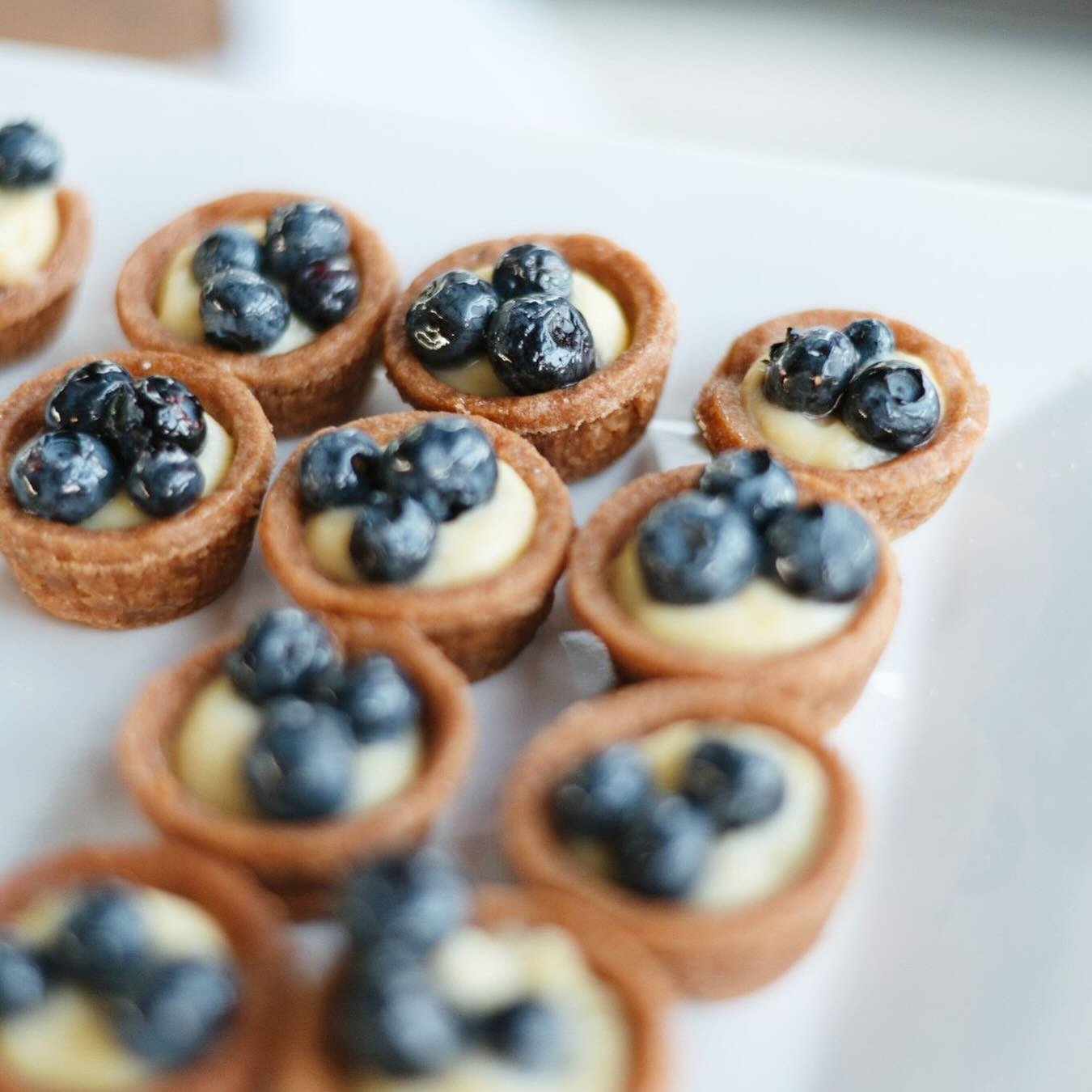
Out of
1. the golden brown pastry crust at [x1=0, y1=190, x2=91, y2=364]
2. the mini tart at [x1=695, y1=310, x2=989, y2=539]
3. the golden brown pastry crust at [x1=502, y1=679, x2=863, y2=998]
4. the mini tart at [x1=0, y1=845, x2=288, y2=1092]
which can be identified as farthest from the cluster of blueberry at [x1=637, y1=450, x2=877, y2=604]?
the golden brown pastry crust at [x1=0, y1=190, x2=91, y2=364]

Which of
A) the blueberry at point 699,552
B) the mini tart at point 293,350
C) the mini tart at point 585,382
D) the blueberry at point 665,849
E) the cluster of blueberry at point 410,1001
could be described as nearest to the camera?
the cluster of blueberry at point 410,1001

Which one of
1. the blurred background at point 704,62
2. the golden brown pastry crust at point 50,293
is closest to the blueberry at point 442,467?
the golden brown pastry crust at point 50,293

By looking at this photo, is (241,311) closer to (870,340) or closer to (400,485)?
(400,485)

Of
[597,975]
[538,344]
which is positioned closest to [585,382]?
[538,344]

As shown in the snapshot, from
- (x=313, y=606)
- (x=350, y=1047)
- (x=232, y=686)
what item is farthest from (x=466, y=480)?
(x=350, y=1047)

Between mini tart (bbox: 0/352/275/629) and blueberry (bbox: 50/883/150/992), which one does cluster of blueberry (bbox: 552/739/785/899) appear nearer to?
blueberry (bbox: 50/883/150/992)

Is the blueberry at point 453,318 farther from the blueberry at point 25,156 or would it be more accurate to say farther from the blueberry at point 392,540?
the blueberry at point 25,156
